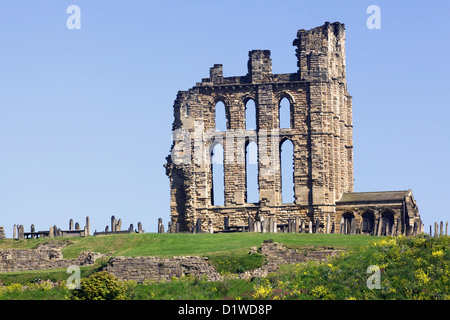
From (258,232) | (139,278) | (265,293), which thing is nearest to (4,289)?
(139,278)

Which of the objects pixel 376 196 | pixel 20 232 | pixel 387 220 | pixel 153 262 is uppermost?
pixel 376 196

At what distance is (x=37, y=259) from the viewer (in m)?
51.3

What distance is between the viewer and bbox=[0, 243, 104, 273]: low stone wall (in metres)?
50.7

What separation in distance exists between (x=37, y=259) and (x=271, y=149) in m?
23.0

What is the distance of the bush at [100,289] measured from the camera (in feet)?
124

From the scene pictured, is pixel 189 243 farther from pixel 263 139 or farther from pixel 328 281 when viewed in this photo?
pixel 263 139

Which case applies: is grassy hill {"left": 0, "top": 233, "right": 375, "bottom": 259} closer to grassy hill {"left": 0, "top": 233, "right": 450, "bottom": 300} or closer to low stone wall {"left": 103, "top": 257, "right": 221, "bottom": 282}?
grassy hill {"left": 0, "top": 233, "right": 450, "bottom": 300}

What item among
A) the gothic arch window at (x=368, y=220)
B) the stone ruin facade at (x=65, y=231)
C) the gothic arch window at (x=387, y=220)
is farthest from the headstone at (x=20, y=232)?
the gothic arch window at (x=387, y=220)

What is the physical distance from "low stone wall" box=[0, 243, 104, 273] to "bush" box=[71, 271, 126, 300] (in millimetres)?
12044

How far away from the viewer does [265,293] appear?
36.9 m

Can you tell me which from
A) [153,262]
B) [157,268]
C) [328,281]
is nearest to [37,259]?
[153,262]

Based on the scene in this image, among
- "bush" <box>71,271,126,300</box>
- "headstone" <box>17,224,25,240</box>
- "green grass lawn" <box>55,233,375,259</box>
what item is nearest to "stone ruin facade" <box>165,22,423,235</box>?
"green grass lawn" <box>55,233,375,259</box>

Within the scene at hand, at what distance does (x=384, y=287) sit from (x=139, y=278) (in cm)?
1336
